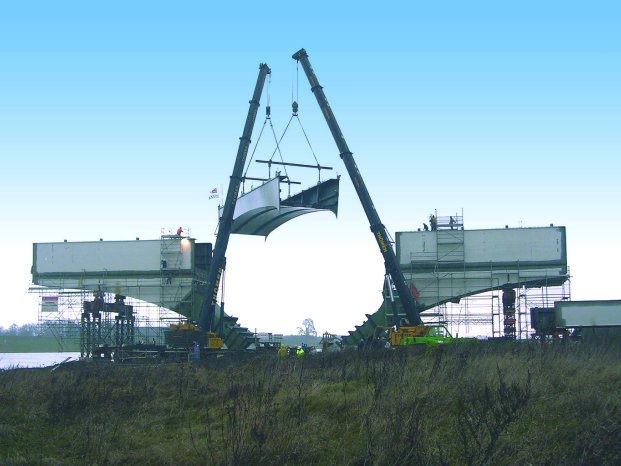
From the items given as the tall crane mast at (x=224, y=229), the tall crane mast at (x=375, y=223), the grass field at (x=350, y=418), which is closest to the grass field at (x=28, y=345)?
the tall crane mast at (x=224, y=229)

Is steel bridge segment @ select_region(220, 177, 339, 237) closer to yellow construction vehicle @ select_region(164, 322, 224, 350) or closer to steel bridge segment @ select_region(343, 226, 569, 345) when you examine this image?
yellow construction vehicle @ select_region(164, 322, 224, 350)

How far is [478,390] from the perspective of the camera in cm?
1336

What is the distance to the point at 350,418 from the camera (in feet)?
45.0

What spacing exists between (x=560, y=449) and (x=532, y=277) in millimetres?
46432

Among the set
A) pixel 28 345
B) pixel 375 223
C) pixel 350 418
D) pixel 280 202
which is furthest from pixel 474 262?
pixel 28 345

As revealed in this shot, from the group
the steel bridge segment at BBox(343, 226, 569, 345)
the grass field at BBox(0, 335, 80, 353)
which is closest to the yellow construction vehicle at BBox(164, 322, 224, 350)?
the steel bridge segment at BBox(343, 226, 569, 345)

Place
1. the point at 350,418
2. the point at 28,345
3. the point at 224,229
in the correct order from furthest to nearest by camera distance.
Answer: the point at 28,345 < the point at 224,229 < the point at 350,418

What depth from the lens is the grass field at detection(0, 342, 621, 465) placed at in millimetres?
11023

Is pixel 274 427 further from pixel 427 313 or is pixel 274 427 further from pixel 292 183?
pixel 427 313

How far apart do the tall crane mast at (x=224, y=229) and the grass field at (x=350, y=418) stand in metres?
26.6

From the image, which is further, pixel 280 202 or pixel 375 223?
pixel 280 202

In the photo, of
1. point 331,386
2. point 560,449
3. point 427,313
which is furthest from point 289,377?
point 427,313

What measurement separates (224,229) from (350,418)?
34.6 m

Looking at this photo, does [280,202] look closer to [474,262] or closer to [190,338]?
[190,338]
